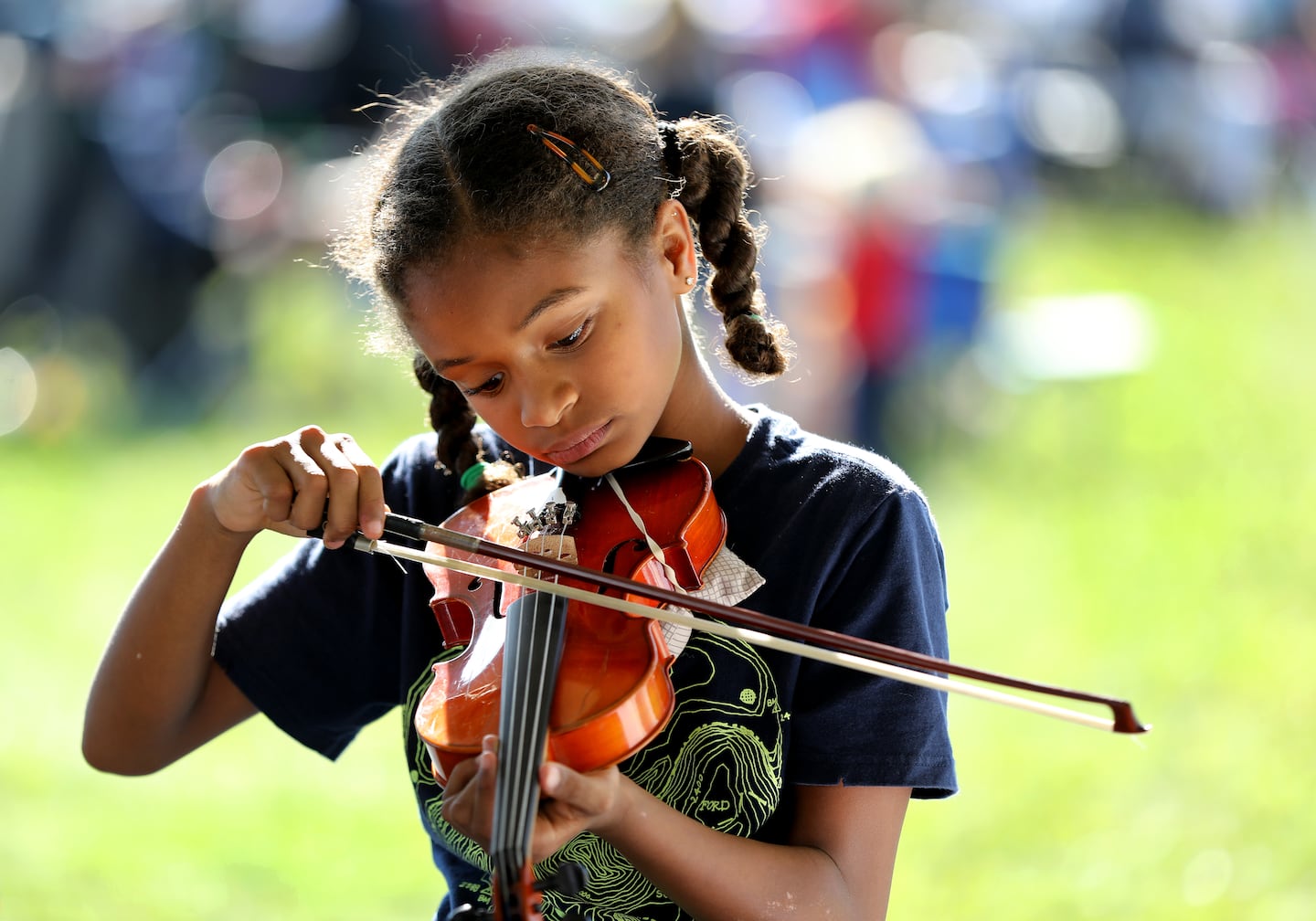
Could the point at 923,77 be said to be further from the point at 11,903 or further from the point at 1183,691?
the point at 11,903

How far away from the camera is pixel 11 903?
7.47ft

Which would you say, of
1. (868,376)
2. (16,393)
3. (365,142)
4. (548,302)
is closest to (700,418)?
(548,302)

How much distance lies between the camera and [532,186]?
1206 millimetres

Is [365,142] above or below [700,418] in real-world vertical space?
below

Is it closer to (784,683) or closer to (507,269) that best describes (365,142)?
(507,269)

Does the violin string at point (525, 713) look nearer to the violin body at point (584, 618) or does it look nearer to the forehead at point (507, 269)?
the violin body at point (584, 618)

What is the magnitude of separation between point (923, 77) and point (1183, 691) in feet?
17.0

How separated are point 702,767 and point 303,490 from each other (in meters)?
0.42

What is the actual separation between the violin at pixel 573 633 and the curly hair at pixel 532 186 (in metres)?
0.13

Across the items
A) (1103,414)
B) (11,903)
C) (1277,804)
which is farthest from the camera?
(1103,414)

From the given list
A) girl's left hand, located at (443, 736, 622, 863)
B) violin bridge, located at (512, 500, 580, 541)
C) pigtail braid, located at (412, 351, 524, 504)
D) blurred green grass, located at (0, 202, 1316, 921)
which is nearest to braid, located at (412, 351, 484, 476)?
pigtail braid, located at (412, 351, 524, 504)

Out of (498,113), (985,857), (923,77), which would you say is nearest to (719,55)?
(923,77)

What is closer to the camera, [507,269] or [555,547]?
[507,269]

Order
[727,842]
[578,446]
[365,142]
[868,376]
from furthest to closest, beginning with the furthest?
1. [365,142]
2. [868,376]
3. [578,446]
4. [727,842]
